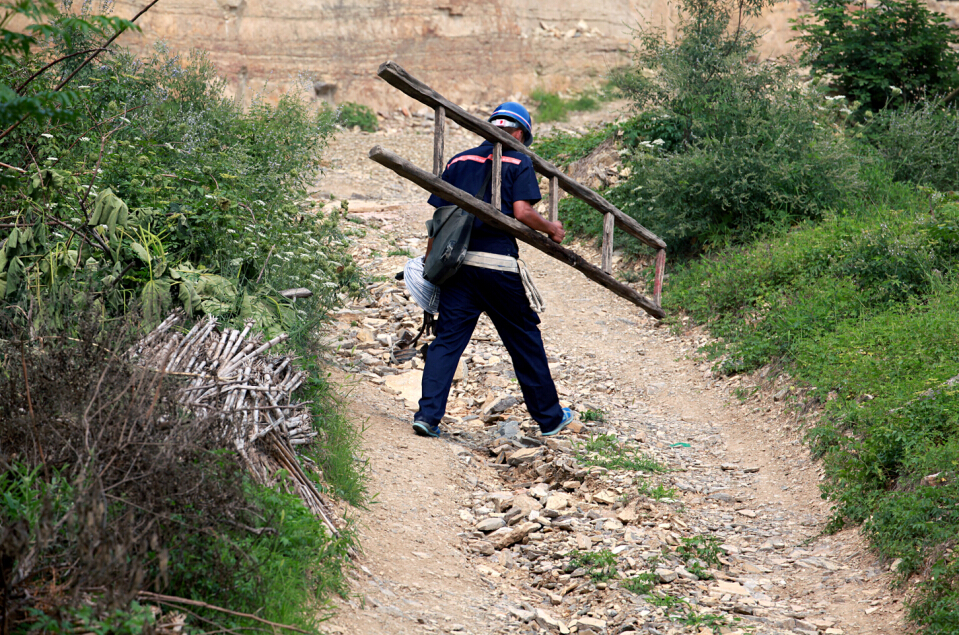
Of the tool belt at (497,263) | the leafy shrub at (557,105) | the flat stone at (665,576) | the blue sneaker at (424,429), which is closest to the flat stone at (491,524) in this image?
the flat stone at (665,576)

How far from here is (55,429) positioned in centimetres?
265

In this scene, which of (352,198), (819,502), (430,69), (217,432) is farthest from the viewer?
(430,69)

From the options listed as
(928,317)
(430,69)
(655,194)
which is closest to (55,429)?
(928,317)

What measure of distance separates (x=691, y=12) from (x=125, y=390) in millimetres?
9733

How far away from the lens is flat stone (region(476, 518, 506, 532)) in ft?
14.1

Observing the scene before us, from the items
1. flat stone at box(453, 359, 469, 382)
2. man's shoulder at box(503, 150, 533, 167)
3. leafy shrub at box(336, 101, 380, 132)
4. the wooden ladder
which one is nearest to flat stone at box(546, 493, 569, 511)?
the wooden ladder

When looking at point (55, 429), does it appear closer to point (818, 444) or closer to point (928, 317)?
point (818, 444)

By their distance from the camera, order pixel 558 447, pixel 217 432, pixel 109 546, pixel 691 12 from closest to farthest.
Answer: pixel 109 546 < pixel 217 432 < pixel 558 447 < pixel 691 12

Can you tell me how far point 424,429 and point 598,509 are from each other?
131 centimetres

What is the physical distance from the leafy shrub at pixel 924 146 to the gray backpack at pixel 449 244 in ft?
23.1

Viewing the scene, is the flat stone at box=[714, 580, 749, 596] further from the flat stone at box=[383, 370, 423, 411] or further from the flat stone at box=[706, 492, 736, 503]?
the flat stone at box=[383, 370, 423, 411]

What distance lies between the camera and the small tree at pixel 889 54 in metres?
11.4

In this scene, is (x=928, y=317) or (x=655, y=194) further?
(x=655, y=194)

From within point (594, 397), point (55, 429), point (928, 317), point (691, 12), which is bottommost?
point (594, 397)
